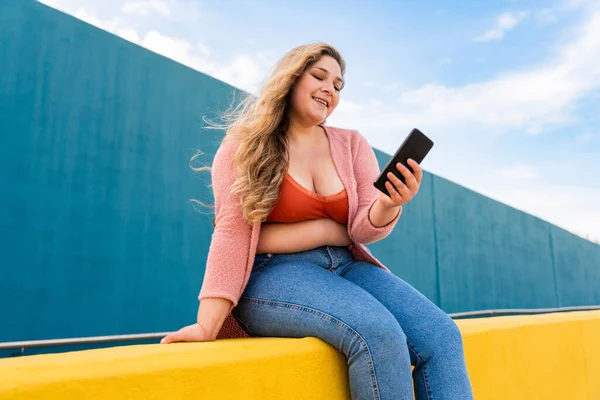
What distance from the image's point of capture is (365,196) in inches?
67.1

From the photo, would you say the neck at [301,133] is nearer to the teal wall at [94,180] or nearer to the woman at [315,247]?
the woman at [315,247]

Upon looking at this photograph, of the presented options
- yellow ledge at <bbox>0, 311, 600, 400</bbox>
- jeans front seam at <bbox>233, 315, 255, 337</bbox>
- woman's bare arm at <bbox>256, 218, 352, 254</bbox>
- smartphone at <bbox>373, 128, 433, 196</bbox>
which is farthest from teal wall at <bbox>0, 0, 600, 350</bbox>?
smartphone at <bbox>373, 128, 433, 196</bbox>

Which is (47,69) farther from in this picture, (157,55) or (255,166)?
(255,166)

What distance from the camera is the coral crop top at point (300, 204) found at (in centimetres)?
155

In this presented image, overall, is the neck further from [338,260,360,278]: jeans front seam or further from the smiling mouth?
[338,260,360,278]: jeans front seam

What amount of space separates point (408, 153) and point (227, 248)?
0.60 metres

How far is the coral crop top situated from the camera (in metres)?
1.55

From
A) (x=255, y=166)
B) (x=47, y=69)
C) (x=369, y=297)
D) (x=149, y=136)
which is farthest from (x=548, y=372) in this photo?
(x=47, y=69)

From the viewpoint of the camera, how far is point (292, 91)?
1.77m

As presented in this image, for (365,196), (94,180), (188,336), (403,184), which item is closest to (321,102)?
(365,196)

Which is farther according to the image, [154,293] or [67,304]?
[154,293]

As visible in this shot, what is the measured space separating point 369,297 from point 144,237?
3.47 meters

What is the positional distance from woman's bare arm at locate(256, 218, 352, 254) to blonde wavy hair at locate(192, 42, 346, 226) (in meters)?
0.08

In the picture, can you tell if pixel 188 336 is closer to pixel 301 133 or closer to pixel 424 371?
pixel 424 371
